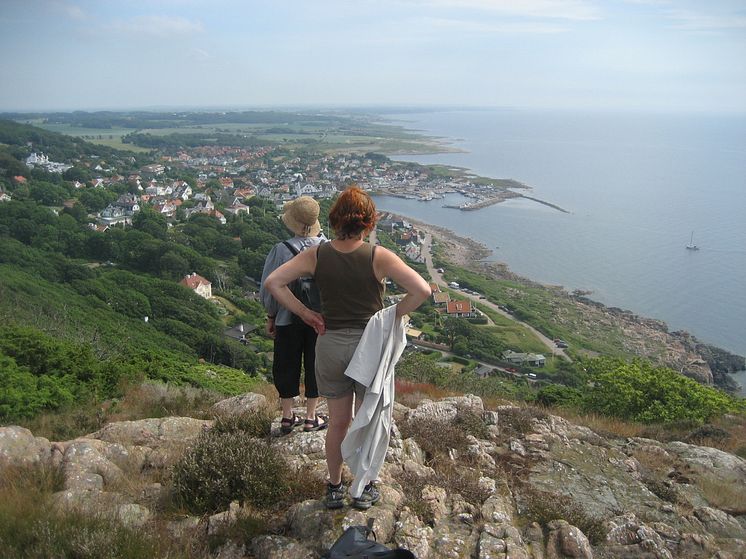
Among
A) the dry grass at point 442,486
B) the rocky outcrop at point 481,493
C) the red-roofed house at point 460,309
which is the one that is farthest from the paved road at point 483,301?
the dry grass at point 442,486

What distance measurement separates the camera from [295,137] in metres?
118

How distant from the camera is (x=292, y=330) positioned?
3080 mm

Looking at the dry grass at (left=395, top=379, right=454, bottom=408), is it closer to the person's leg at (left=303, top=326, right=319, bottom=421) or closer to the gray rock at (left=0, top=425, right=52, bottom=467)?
the person's leg at (left=303, top=326, right=319, bottom=421)

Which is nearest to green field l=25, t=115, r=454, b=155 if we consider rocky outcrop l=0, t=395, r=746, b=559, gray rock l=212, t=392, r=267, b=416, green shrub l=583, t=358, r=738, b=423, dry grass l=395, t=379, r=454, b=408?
green shrub l=583, t=358, r=738, b=423

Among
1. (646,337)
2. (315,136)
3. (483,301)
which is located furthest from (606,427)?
(315,136)

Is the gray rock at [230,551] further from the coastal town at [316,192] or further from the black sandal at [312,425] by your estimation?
the coastal town at [316,192]

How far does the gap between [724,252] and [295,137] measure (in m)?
98.0

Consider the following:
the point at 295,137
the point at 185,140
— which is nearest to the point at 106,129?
the point at 185,140

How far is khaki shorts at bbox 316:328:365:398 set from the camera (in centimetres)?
238

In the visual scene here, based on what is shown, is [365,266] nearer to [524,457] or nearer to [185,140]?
[524,457]

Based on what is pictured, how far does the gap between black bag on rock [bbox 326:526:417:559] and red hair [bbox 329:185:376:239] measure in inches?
52.5

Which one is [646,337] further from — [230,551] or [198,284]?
[230,551]

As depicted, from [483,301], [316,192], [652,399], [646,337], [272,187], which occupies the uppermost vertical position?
[272,187]

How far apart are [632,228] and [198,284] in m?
35.5
